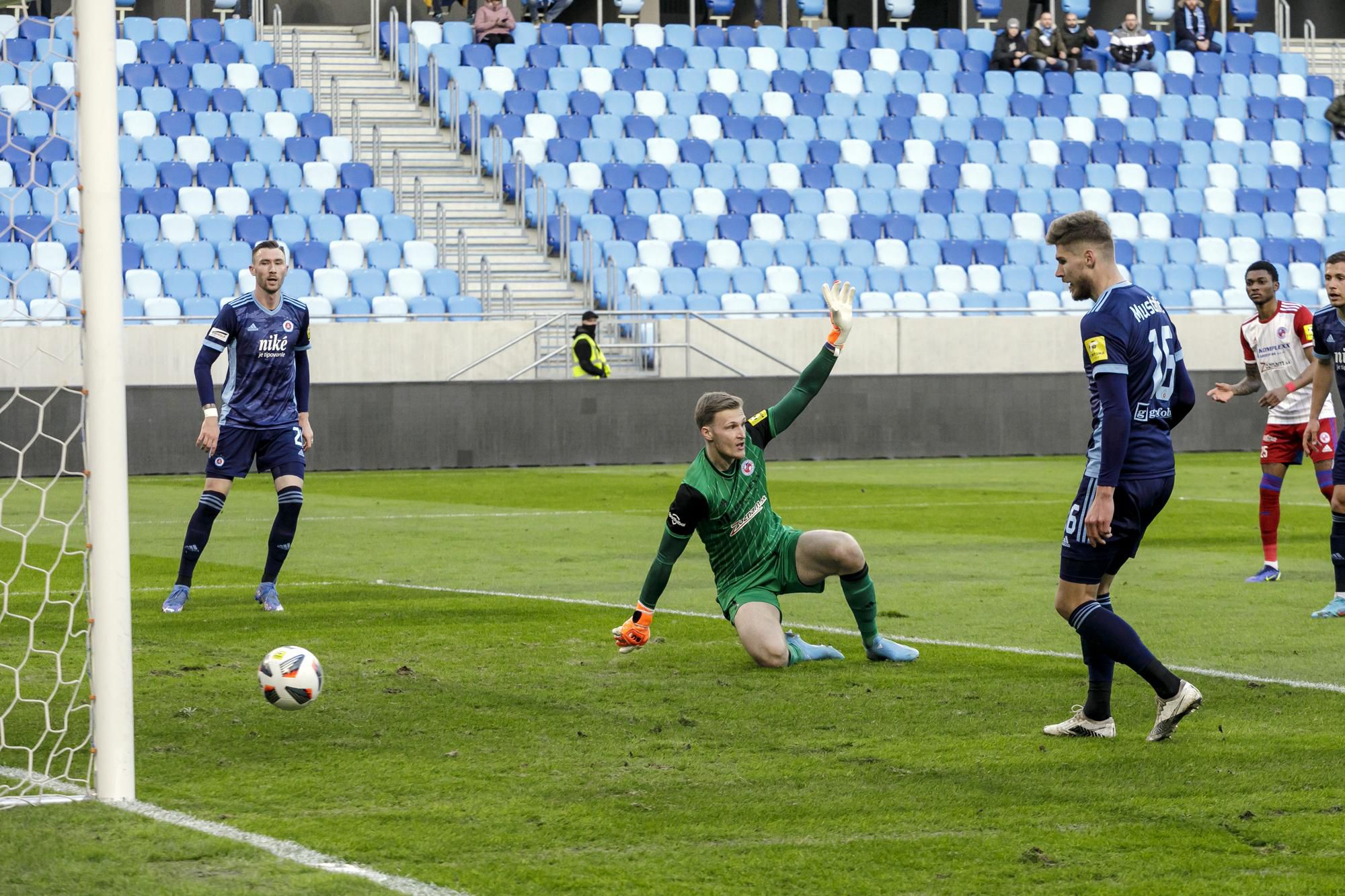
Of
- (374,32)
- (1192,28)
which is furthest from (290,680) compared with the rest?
(1192,28)

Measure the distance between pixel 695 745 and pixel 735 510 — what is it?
5.78 ft

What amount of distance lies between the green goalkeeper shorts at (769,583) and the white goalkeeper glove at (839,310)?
35.1 inches

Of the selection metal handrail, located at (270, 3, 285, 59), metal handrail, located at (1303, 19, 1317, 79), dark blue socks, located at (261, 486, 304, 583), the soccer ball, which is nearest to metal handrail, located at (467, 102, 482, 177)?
metal handrail, located at (270, 3, 285, 59)

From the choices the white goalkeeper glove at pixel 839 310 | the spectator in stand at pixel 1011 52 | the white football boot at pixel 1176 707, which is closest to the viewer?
the white football boot at pixel 1176 707

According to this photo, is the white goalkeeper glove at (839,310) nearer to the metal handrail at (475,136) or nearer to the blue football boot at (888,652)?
the blue football boot at (888,652)

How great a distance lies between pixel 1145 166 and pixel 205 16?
1638 centimetres

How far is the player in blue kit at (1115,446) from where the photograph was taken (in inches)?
226

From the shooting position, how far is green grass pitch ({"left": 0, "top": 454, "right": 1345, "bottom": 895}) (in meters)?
4.46

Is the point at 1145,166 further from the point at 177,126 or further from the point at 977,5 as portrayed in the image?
the point at 177,126

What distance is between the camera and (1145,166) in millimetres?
29938

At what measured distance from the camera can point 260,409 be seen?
32.4ft

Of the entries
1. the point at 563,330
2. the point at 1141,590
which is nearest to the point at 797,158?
the point at 563,330

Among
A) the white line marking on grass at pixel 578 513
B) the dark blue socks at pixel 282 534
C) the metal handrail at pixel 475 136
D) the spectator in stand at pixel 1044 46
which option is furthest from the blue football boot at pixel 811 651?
the spectator in stand at pixel 1044 46

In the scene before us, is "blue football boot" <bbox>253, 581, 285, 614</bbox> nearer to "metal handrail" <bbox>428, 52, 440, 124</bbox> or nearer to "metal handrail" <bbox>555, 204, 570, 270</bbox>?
"metal handrail" <bbox>555, 204, 570, 270</bbox>
